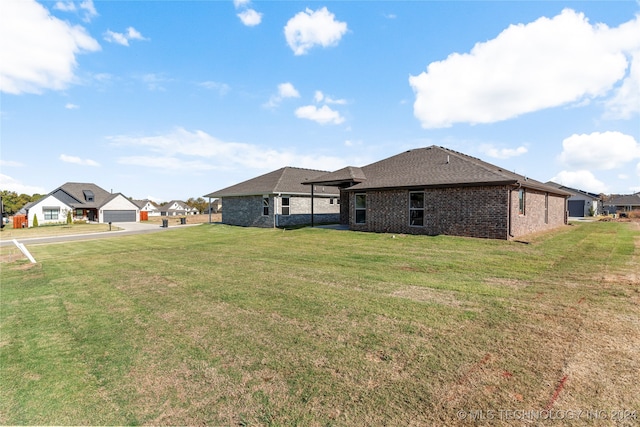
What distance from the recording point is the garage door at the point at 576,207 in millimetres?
42094

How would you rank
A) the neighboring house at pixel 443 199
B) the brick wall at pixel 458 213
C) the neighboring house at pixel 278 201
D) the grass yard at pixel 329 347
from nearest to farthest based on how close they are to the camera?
the grass yard at pixel 329 347 < the brick wall at pixel 458 213 < the neighboring house at pixel 443 199 < the neighboring house at pixel 278 201

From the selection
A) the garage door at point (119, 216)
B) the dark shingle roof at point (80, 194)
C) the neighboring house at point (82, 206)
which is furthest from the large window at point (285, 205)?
A: the dark shingle roof at point (80, 194)

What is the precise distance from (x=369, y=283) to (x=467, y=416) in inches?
176

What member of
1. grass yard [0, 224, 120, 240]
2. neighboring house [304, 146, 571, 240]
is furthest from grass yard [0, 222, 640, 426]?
grass yard [0, 224, 120, 240]

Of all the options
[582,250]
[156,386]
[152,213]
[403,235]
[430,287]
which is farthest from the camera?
[152,213]

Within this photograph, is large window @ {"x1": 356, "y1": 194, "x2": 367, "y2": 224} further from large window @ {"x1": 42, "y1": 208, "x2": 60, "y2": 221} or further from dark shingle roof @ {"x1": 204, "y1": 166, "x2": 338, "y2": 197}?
large window @ {"x1": 42, "y1": 208, "x2": 60, "y2": 221}

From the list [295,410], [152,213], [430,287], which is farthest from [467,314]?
[152,213]

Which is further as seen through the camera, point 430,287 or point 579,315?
point 430,287

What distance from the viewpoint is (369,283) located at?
23.5ft

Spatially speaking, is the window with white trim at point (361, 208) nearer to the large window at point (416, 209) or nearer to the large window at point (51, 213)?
the large window at point (416, 209)

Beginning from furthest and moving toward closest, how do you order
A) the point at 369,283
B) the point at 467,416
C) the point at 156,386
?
the point at 369,283
the point at 156,386
the point at 467,416

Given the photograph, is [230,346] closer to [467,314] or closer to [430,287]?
[467,314]

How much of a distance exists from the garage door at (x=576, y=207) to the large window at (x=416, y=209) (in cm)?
4099

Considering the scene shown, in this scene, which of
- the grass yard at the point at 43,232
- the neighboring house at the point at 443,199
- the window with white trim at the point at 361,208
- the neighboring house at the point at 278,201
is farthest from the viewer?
the grass yard at the point at 43,232
